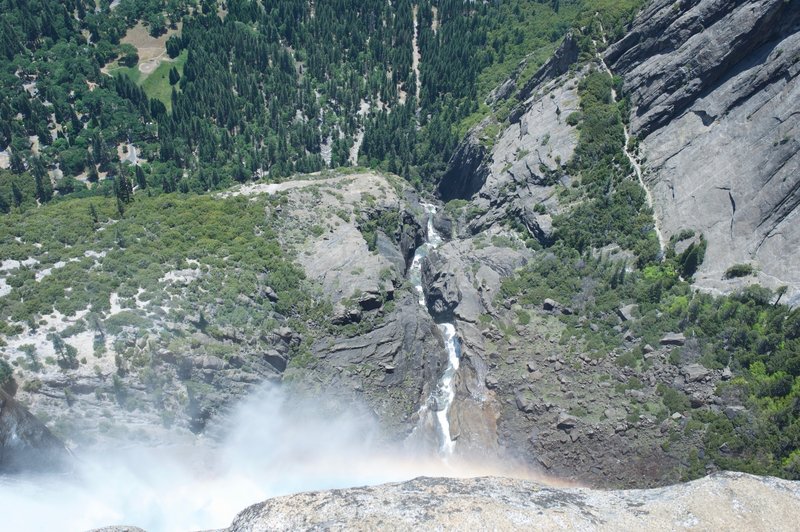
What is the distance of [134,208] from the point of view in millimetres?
81250

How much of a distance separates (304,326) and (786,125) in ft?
196

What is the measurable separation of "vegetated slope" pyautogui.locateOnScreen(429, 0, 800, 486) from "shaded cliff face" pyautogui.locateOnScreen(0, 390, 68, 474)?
37923 mm

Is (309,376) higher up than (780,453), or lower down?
lower down

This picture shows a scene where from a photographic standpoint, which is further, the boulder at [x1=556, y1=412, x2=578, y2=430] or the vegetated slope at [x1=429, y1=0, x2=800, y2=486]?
the boulder at [x1=556, y1=412, x2=578, y2=430]

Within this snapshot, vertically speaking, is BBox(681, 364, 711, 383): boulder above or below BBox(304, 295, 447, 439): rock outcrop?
above

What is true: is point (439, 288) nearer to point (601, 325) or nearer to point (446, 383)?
point (446, 383)

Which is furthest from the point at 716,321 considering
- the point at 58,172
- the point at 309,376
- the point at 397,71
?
the point at 58,172

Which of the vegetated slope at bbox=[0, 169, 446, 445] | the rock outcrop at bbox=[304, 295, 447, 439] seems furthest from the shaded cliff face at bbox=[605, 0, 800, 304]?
the vegetated slope at bbox=[0, 169, 446, 445]

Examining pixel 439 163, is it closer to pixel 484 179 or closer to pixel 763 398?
pixel 484 179

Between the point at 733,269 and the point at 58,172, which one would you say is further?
the point at 58,172

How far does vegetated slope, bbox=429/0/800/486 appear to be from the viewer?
52500 mm

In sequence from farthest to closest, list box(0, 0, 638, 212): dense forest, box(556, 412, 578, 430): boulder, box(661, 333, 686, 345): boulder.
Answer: box(0, 0, 638, 212): dense forest, box(661, 333, 686, 345): boulder, box(556, 412, 578, 430): boulder

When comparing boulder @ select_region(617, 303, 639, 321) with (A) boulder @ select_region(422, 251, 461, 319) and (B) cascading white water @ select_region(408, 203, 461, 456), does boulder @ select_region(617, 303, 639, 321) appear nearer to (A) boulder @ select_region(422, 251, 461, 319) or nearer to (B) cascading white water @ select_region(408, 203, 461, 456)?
(B) cascading white water @ select_region(408, 203, 461, 456)

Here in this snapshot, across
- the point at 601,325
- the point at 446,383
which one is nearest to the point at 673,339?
the point at 601,325
